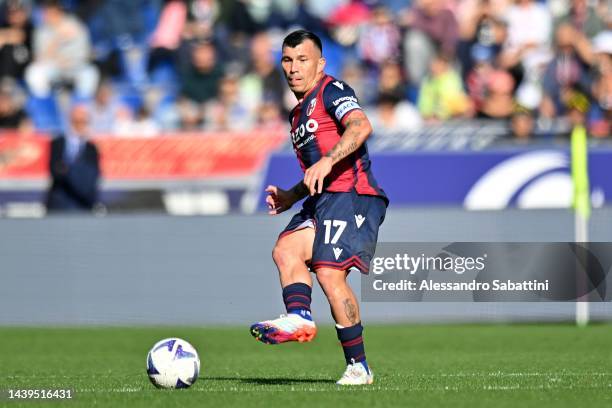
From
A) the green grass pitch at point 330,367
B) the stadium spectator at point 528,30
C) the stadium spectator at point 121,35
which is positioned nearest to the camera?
the green grass pitch at point 330,367

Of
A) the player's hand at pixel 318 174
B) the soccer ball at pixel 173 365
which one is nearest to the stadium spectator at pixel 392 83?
the soccer ball at pixel 173 365

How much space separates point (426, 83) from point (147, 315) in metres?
6.76

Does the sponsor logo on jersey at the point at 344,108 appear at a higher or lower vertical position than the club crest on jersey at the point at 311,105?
lower

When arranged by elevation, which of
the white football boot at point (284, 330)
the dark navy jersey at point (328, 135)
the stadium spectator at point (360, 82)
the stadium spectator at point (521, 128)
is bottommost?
the white football boot at point (284, 330)

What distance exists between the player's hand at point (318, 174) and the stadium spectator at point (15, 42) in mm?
15482

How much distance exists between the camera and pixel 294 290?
774 centimetres

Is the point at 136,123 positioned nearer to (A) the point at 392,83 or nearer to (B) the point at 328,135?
(A) the point at 392,83

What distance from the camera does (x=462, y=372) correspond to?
895cm

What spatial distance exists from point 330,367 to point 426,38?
1098 centimetres

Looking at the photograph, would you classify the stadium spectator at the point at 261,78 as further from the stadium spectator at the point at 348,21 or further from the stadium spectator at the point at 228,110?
the stadium spectator at the point at 348,21

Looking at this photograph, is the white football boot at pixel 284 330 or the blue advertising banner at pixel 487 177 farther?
the blue advertising banner at pixel 487 177

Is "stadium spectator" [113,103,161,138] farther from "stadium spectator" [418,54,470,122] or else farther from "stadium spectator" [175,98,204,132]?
"stadium spectator" [418,54,470,122]

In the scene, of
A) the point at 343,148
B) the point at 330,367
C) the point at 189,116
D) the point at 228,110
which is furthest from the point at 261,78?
the point at 343,148

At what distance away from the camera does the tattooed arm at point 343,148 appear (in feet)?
23.6
